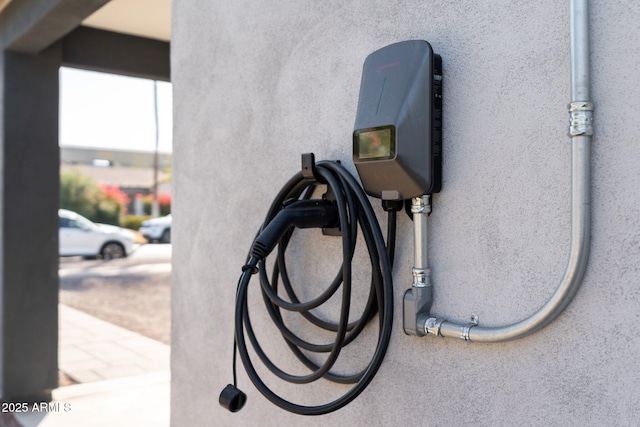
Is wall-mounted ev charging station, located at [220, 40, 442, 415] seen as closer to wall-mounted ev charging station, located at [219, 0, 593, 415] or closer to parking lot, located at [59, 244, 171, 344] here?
wall-mounted ev charging station, located at [219, 0, 593, 415]

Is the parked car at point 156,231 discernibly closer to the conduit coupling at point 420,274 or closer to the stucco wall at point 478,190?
the stucco wall at point 478,190

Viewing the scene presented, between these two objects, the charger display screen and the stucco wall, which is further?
the charger display screen

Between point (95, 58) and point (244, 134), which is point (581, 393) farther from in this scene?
point (95, 58)

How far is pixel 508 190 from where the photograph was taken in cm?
117

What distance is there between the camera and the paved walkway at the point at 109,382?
3555 mm

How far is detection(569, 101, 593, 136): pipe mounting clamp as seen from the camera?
3.29ft

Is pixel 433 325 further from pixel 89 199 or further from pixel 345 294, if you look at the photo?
pixel 89 199

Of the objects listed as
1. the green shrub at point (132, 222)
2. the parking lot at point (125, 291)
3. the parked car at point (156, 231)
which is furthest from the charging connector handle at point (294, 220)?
the green shrub at point (132, 222)

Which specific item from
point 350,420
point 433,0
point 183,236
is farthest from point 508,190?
point 183,236

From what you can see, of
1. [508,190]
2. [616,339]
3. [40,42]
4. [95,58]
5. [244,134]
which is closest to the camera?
[616,339]

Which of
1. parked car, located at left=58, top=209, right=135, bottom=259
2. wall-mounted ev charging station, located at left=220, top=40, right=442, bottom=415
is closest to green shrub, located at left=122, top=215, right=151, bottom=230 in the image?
parked car, located at left=58, top=209, right=135, bottom=259

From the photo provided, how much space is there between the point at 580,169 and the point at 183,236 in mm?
1549

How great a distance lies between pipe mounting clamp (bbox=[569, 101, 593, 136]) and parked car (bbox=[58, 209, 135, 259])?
46.9 ft

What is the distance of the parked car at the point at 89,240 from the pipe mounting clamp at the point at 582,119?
563 inches
